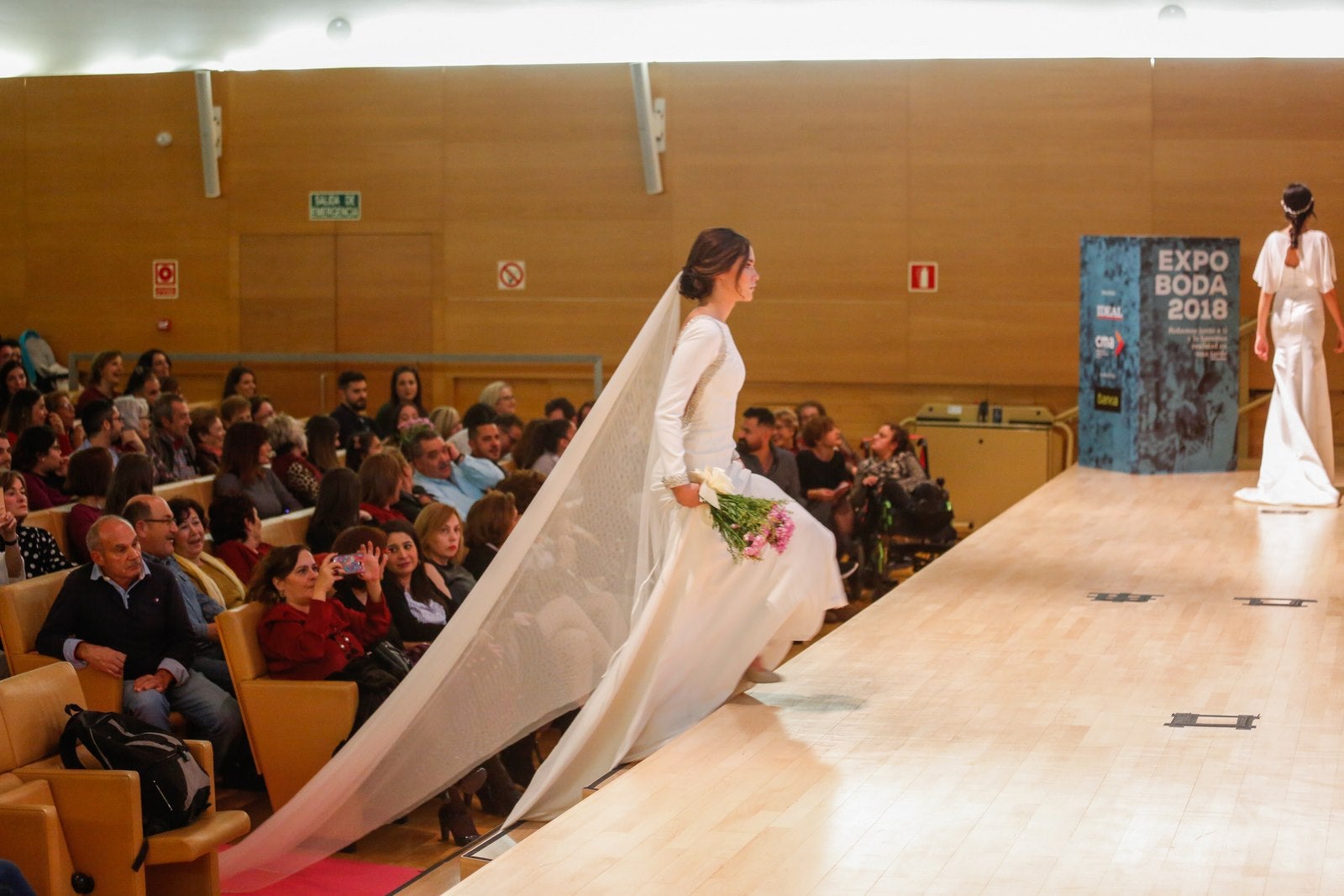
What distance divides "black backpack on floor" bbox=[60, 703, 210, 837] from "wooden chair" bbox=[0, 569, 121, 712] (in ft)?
2.37

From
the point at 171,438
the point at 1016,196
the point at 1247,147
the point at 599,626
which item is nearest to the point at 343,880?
the point at 599,626

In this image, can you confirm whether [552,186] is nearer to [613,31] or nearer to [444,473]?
[613,31]

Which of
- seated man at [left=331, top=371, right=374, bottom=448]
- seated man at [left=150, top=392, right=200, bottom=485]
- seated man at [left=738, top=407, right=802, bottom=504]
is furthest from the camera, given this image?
seated man at [left=331, top=371, right=374, bottom=448]

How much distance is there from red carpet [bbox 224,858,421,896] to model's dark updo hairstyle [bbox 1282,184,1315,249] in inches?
237

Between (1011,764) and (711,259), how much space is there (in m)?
1.67

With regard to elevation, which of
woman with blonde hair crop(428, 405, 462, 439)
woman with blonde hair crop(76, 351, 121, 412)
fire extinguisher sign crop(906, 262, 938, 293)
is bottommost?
woman with blonde hair crop(428, 405, 462, 439)

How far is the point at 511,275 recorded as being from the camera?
1312 cm

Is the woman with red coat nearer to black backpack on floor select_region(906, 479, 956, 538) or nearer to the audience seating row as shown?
the audience seating row

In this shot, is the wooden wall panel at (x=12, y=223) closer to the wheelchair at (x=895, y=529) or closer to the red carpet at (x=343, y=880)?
the wheelchair at (x=895, y=529)

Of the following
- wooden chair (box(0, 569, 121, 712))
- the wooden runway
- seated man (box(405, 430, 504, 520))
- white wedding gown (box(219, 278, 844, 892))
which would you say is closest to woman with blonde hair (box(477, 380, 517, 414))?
seated man (box(405, 430, 504, 520))

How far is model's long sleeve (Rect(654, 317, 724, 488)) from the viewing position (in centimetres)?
458

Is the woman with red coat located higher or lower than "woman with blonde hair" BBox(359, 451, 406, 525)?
lower

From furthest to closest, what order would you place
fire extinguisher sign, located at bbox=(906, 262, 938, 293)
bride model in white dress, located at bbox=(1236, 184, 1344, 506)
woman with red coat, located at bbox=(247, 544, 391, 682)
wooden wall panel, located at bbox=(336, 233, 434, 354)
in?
1. wooden wall panel, located at bbox=(336, 233, 434, 354)
2. fire extinguisher sign, located at bbox=(906, 262, 938, 293)
3. bride model in white dress, located at bbox=(1236, 184, 1344, 506)
4. woman with red coat, located at bbox=(247, 544, 391, 682)

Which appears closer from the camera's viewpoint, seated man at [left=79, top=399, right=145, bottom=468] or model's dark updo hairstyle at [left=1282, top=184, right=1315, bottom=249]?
seated man at [left=79, top=399, right=145, bottom=468]
